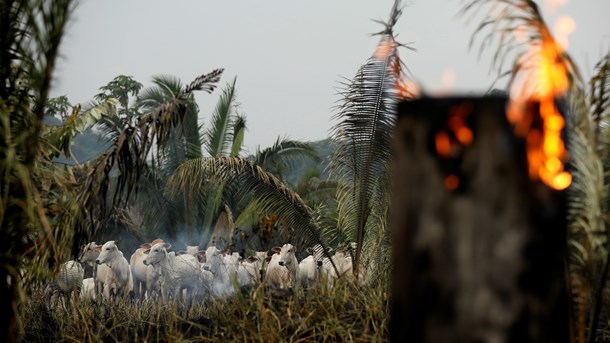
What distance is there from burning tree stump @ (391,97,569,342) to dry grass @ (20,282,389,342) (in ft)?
11.6

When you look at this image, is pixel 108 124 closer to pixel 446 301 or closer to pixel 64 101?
pixel 64 101

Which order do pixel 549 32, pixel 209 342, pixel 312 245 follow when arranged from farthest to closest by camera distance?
pixel 312 245 < pixel 209 342 < pixel 549 32

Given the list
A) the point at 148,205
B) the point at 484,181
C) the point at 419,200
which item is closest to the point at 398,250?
the point at 419,200

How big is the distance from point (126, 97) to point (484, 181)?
31.3m

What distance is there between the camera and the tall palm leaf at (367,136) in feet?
32.3

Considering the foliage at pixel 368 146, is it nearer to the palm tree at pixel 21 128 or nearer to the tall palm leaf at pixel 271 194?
the tall palm leaf at pixel 271 194

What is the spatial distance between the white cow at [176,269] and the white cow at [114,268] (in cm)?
62

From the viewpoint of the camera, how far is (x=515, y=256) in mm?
2062

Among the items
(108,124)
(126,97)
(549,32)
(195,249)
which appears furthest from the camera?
(126,97)

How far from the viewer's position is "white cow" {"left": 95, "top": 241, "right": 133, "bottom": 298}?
13.7 meters

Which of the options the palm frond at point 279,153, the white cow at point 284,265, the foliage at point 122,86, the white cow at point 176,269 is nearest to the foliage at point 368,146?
the white cow at point 284,265

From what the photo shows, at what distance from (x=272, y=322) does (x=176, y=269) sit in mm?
7746

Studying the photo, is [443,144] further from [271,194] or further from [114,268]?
[114,268]

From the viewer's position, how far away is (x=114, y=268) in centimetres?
1375
